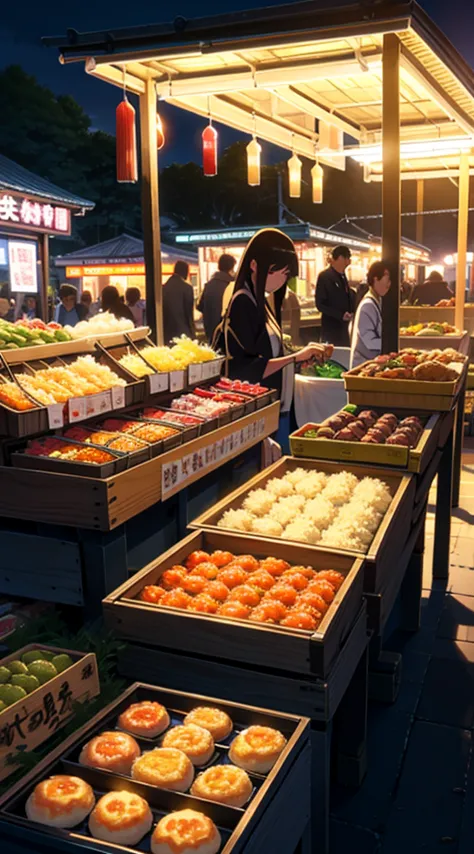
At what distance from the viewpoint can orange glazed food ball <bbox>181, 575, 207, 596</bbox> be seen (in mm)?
2670

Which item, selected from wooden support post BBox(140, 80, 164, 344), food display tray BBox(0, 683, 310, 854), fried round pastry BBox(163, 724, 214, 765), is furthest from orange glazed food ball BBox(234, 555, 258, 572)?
wooden support post BBox(140, 80, 164, 344)

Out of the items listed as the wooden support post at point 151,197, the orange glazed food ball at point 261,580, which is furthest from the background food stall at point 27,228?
the orange glazed food ball at point 261,580

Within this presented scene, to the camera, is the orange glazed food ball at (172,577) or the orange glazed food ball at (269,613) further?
the orange glazed food ball at (172,577)

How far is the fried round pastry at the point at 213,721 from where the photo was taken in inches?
80.7

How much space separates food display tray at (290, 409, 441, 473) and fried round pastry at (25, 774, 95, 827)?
2455 millimetres

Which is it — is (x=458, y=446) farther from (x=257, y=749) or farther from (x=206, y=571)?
(x=257, y=749)

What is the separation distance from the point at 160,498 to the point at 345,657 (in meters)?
1.34

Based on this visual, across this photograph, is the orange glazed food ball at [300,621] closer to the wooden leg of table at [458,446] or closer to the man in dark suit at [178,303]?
the wooden leg of table at [458,446]

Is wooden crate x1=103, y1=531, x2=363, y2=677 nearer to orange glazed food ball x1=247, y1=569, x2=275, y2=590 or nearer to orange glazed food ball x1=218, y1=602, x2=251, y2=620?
orange glazed food ball x1=218, y1=602, x2=251, y2=620

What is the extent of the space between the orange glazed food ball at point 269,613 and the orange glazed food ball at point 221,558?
42cm

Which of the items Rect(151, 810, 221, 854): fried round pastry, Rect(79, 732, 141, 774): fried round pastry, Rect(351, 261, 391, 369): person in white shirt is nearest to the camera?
Rect(151, 810, 221, 854): fried round pastry

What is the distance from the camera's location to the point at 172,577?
2736 millimetres

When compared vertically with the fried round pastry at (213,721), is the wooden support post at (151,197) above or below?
above

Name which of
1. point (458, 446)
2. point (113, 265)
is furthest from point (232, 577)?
point (113, 265)
